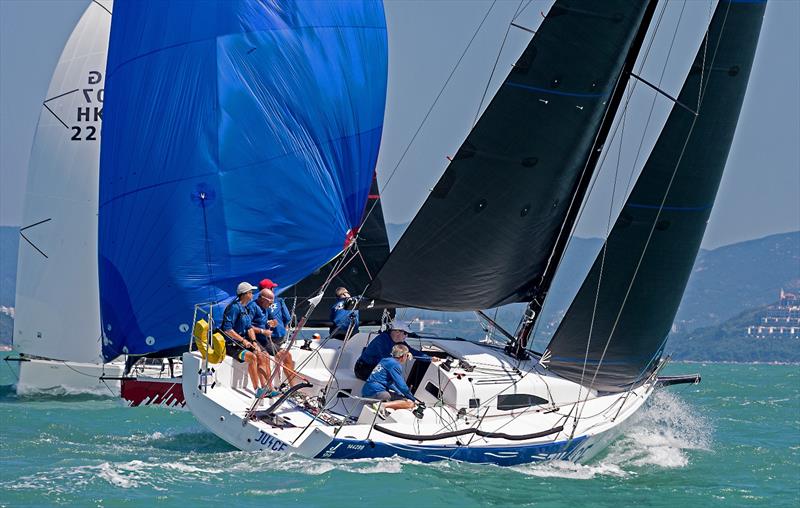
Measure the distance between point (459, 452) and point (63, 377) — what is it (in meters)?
13.5

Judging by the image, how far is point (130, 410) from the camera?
21000 mm

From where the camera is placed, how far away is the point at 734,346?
132m

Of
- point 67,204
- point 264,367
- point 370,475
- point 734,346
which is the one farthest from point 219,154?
point 734,346

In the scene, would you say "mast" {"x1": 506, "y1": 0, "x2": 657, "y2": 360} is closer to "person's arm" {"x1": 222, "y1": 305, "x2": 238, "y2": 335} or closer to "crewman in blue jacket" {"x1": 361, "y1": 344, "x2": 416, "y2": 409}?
"crewman in blue jacket" {"x1": 361, "y1": 344, "x2": 416, "y2": 409}

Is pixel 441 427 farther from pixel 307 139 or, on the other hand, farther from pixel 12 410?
pixel 12 410

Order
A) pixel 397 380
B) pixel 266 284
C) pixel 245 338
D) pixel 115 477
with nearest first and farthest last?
pixel 115 477 < pixel 397 380 < pixel 245 338 < pixel 266 284

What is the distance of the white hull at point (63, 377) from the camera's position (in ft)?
78.3

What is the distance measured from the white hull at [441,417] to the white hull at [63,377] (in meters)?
9.99

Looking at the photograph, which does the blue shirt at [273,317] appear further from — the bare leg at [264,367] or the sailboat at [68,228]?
the sailboat at [68,228]

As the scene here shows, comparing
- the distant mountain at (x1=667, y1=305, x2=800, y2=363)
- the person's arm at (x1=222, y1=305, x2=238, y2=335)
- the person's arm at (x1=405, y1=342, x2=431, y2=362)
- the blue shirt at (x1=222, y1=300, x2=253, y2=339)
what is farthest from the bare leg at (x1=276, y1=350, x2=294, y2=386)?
the distant mountain at (x1=667, y1=305, x2=800, y2=363)

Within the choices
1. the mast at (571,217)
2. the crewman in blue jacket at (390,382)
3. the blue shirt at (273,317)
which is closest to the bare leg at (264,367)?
the blue shirt at (273,317)

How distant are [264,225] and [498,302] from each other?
3.03 m

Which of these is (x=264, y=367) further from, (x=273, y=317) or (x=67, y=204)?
(x=67, y=204)

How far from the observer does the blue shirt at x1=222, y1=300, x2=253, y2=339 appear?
13.8 m
